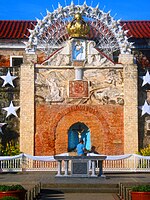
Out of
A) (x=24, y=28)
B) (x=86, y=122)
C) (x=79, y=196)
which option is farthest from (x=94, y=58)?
(x=79, y=196)

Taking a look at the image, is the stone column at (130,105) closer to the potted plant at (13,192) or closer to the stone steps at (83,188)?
the stone steps at (83,188)

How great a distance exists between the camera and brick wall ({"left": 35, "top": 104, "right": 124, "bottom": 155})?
2841 centimetres

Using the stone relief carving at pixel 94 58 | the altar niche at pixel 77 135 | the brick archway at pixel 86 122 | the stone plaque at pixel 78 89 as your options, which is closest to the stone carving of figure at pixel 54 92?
the stone plaque at pixel 78 89

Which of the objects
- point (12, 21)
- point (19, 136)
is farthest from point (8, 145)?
point (12, 21)

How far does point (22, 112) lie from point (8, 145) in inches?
78.8

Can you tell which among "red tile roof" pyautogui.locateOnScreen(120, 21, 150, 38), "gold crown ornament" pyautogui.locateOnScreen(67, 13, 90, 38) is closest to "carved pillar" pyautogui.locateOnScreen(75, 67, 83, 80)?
"gold crown ornament" pyautogui.locateOnScreen(67, 13, 90, 38)

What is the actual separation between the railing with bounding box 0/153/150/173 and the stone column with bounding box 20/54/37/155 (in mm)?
1055

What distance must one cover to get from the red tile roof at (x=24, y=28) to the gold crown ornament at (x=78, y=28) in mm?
4922

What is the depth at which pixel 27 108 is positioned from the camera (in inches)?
1125

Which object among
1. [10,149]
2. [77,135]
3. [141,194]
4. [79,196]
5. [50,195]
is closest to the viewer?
[141,194]

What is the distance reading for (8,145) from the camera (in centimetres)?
2830

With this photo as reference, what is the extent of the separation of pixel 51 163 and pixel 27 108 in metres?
3.45

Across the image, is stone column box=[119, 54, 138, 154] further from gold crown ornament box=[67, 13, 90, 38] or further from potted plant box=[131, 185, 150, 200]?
potted plant box=[131, 185, 150, 200]

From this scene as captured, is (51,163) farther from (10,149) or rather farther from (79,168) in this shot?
(79,168)
